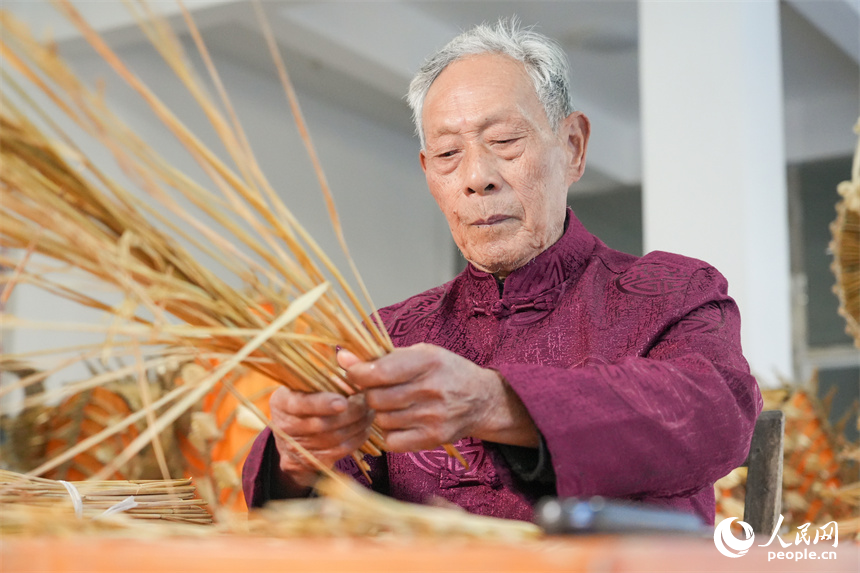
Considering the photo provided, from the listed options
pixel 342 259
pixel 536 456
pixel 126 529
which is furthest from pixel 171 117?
pixel 342 259

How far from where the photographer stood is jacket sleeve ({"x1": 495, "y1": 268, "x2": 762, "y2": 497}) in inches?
35.4

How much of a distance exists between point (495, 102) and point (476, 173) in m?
0.11

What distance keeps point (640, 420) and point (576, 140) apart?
2.37 ft

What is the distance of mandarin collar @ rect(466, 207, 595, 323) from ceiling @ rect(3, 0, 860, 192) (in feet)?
7.44

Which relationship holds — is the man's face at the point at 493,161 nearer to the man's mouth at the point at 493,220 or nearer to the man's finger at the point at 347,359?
the man's mouth at the point at 493,220

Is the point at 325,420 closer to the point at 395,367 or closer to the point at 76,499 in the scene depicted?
the point at 395,367

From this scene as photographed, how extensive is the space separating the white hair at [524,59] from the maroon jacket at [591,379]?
195 millimetres

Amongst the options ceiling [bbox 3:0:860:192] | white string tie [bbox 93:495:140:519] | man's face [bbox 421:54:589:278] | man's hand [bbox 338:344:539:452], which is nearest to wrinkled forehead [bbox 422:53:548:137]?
man's face [bbox 421:54:589:278]

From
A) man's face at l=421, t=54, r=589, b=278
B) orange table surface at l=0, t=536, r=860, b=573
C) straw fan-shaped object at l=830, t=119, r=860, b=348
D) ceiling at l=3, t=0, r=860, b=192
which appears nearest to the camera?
orange table surface at l=0, t=536, r=860, b=573

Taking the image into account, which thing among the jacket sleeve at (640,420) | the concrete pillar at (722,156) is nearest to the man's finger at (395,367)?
the jacket sleeve at (640,420)

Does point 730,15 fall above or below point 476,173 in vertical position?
above

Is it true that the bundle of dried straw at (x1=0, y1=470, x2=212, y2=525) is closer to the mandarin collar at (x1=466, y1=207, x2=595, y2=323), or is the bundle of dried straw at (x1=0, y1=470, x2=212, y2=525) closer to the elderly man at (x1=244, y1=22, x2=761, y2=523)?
the elderly man at (x1=244, y1=22, x2=761, y2=523)

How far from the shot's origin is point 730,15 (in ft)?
8.75

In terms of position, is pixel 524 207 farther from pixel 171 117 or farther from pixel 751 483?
pixel 171 117
